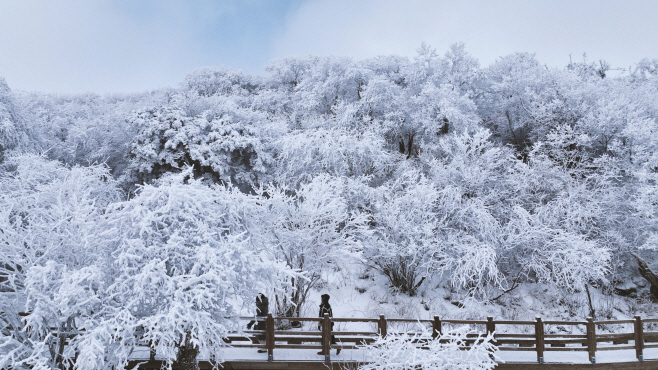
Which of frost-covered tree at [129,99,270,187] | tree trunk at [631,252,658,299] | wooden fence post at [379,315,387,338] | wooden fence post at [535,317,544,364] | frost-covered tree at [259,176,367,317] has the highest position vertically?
frost-covered tree at [129,99,270,187]

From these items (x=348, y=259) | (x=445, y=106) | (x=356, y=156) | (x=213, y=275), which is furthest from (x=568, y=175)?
(x=213, y=275)

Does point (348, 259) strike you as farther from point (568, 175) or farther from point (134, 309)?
point (568, 175)

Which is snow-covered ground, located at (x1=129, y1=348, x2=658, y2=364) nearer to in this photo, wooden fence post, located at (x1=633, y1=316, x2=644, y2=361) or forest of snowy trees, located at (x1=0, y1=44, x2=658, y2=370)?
wooden fence post, located at (x1=633, y1=316, x2=644, y2=361)

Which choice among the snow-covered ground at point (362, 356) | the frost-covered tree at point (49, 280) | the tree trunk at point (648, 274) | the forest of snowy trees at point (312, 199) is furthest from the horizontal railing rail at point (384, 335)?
the tree trunk at point (648, 274)

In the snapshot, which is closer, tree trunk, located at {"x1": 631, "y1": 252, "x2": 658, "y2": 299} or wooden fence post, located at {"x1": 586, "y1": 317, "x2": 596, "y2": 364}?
wooden fence post, located at {"x1": 586, "y1": 317, "x2": 596, "y2": 364}

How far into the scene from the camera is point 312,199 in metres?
14.0

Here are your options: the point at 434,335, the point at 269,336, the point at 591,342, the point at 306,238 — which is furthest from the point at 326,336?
the point at 591,342

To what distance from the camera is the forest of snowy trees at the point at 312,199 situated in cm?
751

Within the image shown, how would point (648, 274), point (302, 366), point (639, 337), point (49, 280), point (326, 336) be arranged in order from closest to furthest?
point (49, 280)
point (302, 366)
point (326, 336)
point (639, 337)
point (648, 274)

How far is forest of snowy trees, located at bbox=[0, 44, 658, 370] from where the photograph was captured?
24.6ft

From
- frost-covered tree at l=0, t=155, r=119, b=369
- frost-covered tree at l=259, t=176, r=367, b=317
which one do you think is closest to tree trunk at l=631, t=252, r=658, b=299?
frost-covered tree at l=259, t=176, r=367, b=317

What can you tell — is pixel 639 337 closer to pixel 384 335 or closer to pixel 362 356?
pixel 384 335

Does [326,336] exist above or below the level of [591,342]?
above

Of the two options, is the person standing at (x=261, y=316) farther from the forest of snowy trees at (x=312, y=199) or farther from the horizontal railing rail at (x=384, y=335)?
the forest of snowy trees at (x=312, y=199)
